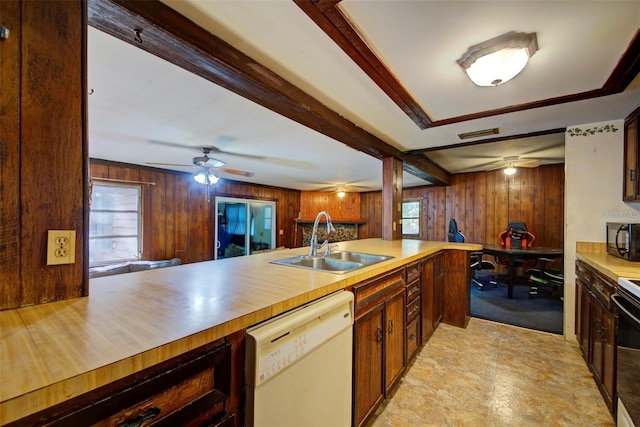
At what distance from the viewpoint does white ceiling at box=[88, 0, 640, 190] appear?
1228 millimetres

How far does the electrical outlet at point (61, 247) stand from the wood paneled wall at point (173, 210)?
4073mm

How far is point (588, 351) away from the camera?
6.77 ft

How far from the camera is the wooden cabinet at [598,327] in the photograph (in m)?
1.59

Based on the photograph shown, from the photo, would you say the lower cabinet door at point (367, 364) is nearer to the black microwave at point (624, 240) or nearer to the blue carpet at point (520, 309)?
the black microwave at point (624, 240)

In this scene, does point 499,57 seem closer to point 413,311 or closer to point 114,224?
point 413,311

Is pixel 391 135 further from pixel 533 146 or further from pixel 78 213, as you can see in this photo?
pixel 78 213

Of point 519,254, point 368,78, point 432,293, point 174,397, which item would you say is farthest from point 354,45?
point 519,254

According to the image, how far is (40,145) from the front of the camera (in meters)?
0.86

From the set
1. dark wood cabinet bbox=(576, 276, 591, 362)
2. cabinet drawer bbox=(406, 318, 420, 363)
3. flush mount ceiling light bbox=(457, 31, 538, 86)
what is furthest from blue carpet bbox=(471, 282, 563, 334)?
flush mount ceiling light bbox=(457, 31, 538, 86)

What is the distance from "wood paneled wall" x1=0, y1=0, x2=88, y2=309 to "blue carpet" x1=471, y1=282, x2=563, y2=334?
383 centimetres

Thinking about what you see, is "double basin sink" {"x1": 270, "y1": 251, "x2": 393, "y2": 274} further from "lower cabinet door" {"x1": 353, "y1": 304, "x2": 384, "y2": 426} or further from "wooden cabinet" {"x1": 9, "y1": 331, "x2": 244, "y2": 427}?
"wooden cabinet" {"x1": 9, "y1": 331, "x2": 244, "y2": 427}

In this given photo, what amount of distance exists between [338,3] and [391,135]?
6.13 feet

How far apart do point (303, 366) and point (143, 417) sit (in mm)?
549

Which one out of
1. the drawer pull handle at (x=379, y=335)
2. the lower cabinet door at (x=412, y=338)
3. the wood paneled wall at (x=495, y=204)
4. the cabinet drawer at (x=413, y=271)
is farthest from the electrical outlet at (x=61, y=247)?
the wood paneled wall at (x=495, y=204)
